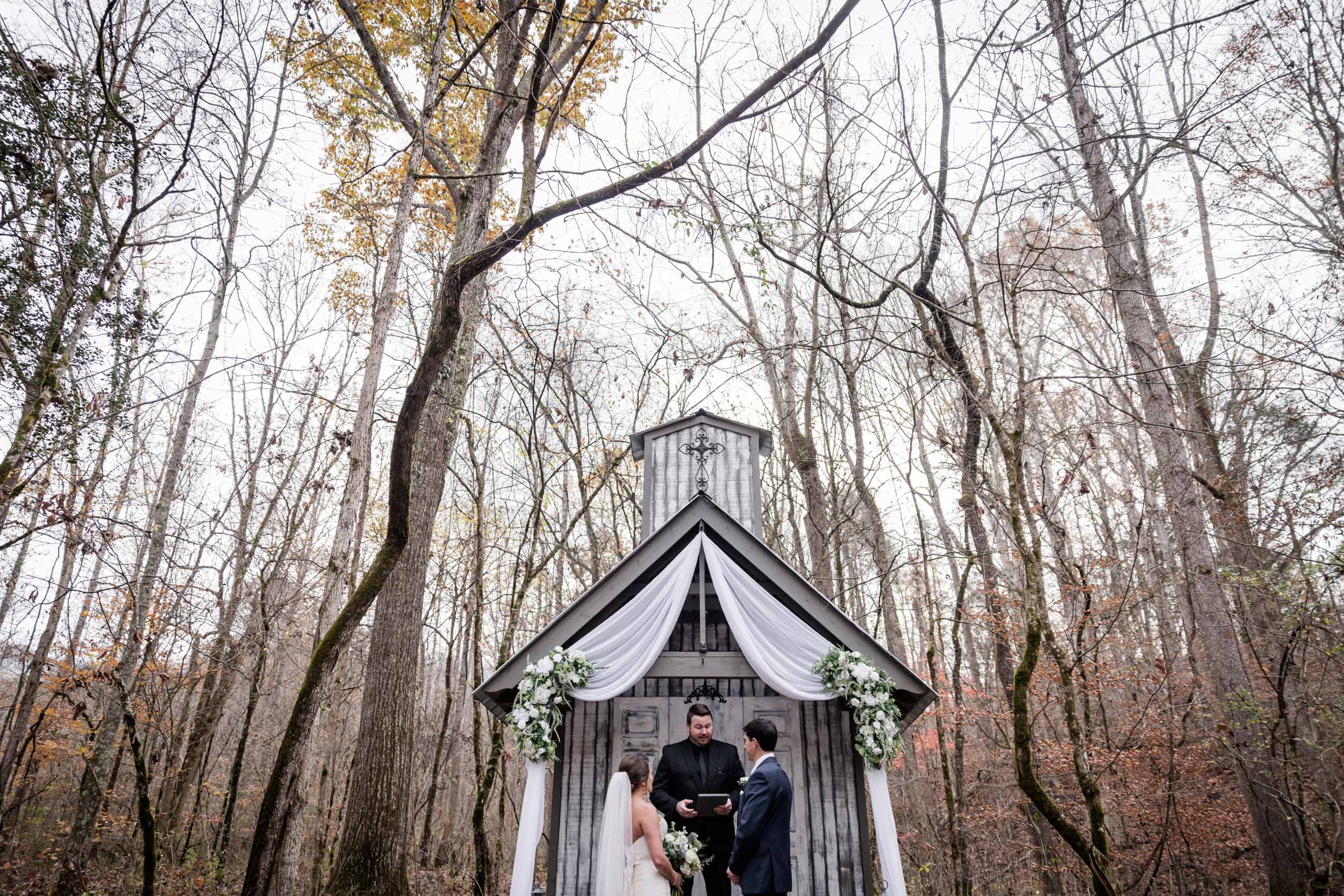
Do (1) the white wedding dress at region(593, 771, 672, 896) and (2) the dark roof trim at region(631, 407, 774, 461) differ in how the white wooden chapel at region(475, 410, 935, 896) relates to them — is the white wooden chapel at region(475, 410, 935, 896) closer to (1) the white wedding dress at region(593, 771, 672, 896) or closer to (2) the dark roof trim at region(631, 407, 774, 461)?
(1) the white wedding dress at region(593, 771, 672, 896)

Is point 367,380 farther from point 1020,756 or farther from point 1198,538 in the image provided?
point 1198,538

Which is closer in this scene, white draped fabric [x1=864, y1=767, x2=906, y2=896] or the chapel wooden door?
white draped fabric [x1=864, y1=767, x2=906, y2=896]

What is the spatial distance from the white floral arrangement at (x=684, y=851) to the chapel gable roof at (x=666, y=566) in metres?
1.78

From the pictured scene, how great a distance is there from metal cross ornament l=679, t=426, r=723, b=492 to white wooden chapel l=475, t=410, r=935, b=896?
2.18m

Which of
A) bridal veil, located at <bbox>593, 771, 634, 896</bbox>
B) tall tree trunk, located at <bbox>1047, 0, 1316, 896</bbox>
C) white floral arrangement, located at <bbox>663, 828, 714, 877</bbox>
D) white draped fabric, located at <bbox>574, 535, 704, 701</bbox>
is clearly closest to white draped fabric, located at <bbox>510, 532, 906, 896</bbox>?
white draped fabric, located at <bbox>574, 535, 704, 701</bbox>

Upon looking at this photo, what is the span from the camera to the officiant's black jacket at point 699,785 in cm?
600

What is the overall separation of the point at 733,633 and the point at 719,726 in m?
1.62

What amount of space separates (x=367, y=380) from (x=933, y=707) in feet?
34.9

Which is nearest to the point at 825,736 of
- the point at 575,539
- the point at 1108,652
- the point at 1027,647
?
the point at 1027,647

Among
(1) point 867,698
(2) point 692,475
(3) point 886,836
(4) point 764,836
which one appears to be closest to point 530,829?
(4) point 764,836

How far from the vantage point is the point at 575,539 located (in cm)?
1852

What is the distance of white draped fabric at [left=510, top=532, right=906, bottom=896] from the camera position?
563cm

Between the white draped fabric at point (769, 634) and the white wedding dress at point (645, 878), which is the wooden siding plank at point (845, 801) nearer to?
the white draped fabric at point (769, 634)

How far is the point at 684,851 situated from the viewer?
18.6ft
